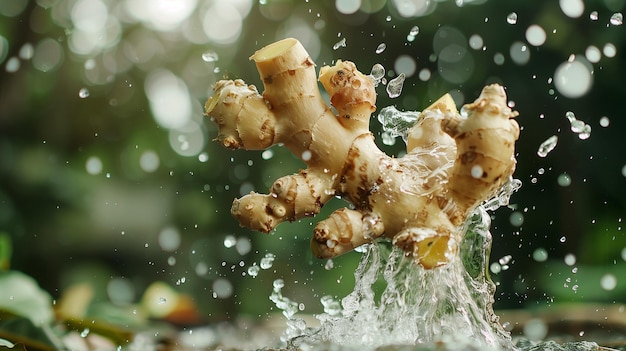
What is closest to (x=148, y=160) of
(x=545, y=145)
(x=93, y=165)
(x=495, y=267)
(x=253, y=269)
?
(x=93, y=165)

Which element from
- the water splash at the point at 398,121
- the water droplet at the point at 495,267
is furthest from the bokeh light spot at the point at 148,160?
the water splash at the point at 398,121

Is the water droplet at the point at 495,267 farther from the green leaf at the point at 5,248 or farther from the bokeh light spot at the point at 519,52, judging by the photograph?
the green leaf at the point at 5,248

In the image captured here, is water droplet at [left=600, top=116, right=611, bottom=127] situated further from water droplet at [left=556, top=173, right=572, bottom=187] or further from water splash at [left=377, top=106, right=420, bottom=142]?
water splash at [left=377, top=106, right=420, bottom=142]

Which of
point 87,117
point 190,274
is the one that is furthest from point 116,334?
point 87,117

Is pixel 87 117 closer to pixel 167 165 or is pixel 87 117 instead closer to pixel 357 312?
pixel 167 165

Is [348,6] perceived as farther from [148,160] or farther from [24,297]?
[24,297]

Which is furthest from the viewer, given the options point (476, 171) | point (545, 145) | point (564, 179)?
point (564, 179)
